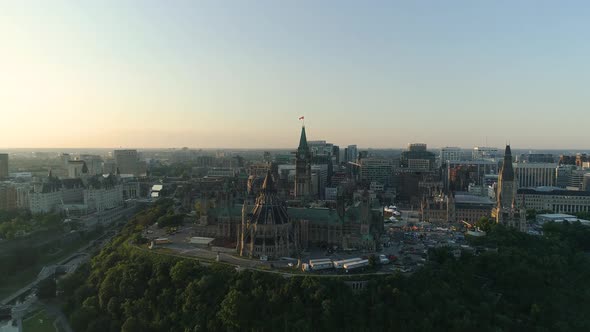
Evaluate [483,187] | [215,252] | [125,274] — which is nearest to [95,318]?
[125,274]

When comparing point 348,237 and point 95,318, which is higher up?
point 348,237

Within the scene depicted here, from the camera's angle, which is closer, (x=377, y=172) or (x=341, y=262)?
(x=341, y=262)

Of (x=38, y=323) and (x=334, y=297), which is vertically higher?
(x=334, y=297)

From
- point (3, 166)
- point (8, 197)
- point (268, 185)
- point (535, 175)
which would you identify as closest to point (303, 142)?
point (268, 185)

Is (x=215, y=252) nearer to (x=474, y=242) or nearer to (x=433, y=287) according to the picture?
(x=433, y=287)

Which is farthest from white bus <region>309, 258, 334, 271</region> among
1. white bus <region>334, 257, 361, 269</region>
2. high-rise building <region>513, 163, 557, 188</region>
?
high-rise building <region>513, 163, 557, 188</region>

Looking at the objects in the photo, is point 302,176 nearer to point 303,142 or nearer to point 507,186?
point 303,142
